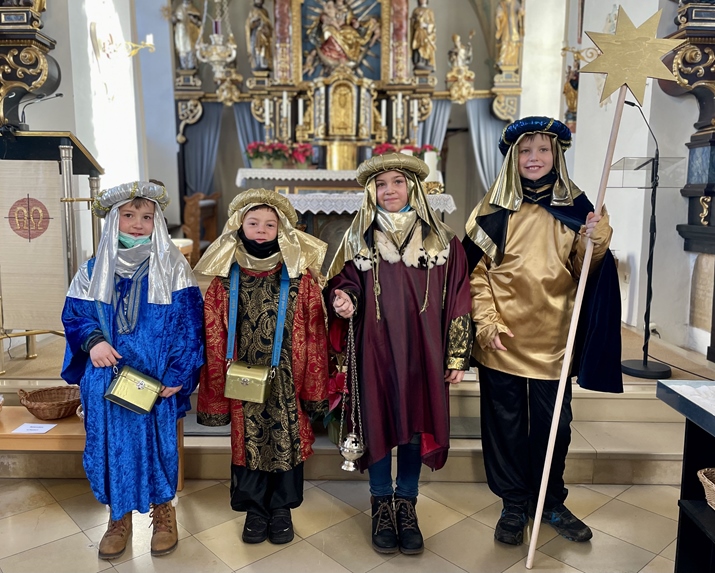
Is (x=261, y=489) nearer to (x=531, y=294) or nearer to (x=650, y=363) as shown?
(x=531, y=294)

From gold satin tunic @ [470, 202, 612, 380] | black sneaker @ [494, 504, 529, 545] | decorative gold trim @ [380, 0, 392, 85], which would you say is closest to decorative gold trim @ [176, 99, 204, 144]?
→ decorative gold trim @ [380, 0, 392, 85]

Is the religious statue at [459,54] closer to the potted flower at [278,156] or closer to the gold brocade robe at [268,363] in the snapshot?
the potted flower at [278,156]

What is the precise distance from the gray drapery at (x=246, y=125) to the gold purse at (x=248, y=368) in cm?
731

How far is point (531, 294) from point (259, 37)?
7.82 metres

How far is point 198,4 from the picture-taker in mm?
9148

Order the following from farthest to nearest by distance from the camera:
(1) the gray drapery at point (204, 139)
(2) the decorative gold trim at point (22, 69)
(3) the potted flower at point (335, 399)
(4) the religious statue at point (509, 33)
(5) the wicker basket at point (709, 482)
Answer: (1) the gray drapery at point (204, 139)
(4) the religious statue at point (509, 33)
(2) the decorative gold trim at point (22, 69)
(3) the potted flower at point (335, 399)
(5) the wicker basket at point (709, 482)

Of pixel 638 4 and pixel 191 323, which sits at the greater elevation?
pixel 638 4

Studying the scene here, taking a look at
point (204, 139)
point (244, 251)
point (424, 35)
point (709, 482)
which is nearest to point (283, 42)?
point (204, 139)

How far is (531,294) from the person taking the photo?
2.31 m

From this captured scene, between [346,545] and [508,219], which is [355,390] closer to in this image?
[346,545]

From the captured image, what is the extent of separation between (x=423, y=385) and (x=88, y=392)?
1.26 meters

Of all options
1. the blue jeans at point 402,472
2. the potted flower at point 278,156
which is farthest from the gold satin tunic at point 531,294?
the potted flower at point 278,156

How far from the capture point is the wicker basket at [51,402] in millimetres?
2924

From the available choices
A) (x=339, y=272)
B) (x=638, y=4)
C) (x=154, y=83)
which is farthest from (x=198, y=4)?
(x=339, y=272)
